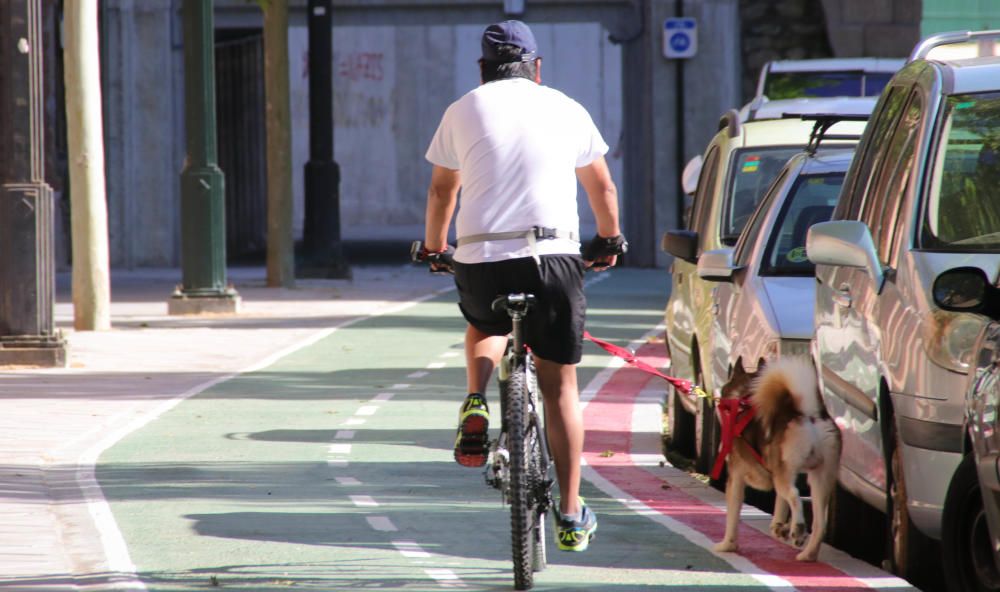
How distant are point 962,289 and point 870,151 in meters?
1.98

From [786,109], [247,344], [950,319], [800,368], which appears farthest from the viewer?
[247,344]

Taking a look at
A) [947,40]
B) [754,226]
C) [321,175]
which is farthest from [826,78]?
[947,40]

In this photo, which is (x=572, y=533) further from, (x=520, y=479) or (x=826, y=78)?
(x=826, y=78)

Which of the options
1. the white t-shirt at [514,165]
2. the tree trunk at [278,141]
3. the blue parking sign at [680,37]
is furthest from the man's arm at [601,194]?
the blue parking sign at [680,37]

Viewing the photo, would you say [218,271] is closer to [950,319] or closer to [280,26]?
[280,26]

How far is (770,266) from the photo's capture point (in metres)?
9.66

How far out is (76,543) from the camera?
8031 mm

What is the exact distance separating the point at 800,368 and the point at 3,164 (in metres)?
9.67

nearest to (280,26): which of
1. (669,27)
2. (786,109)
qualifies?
(669,27)

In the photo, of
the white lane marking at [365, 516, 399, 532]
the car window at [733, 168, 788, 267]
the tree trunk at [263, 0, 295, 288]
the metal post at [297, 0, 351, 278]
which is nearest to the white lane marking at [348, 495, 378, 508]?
the white lane marking at [365, 516, 399, 532]

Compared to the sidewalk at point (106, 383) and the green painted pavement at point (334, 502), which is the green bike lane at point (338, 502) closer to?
the green painted pavement at point (334, 502)

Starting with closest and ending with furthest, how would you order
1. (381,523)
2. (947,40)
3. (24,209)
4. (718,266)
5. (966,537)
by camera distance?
(966,537), (947,40), (381,523), (718,266), (24,209)

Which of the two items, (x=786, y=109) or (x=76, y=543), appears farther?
(x=786, y=109)

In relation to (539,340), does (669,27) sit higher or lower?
higher
